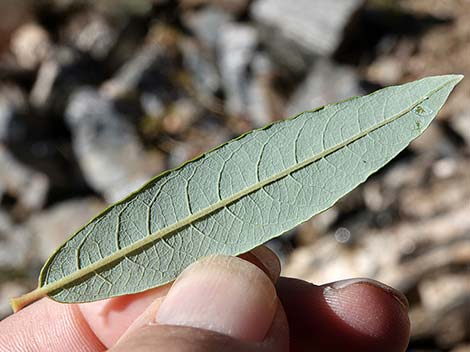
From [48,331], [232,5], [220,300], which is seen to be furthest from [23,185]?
[220,300]

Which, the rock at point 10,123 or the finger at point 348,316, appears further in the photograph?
the rock at point 10,123

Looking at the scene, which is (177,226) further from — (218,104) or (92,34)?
(92,34)

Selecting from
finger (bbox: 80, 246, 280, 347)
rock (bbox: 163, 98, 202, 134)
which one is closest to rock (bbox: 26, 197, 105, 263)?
rock (bbox: 163, 98, 202, 134)

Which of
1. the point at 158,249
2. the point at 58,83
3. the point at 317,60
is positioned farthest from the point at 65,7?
the point at 158,249

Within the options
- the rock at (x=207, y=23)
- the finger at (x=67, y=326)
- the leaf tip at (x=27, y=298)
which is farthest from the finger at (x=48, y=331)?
the rock at (x=207, y=23)

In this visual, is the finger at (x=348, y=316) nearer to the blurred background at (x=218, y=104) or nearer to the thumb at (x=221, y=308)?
the thumb at (x=221, y=308)

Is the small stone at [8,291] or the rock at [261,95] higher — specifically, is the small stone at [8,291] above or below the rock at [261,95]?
below
